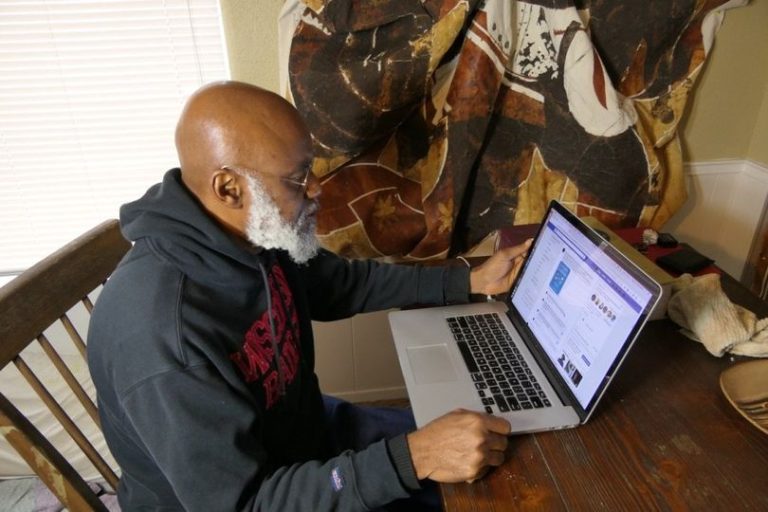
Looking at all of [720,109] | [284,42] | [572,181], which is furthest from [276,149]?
[720,109]

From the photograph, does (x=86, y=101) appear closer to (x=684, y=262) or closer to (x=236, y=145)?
(x=236, y=145)

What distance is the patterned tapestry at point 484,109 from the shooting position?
121 cm

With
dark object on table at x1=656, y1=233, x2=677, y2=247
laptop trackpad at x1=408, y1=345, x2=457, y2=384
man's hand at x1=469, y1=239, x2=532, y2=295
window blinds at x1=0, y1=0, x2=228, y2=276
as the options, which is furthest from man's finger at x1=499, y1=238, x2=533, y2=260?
window blinds at x1=0, y1=0, x2=228, y2=276

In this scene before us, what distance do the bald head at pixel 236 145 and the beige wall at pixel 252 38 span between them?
660 millimetres

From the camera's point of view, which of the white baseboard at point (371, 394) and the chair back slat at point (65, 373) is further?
the white baseboard at point (371, 394)

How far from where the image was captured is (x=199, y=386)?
65 centimetres

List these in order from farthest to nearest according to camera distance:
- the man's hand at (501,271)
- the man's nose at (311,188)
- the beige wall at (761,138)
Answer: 1. the beige wall at (761,138)
2. the man's hand at (501,271)
3. the man's nose at (311,188)

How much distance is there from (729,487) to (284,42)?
1314mm

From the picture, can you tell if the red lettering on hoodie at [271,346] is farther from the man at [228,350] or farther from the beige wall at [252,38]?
the beige wall at [252,38]

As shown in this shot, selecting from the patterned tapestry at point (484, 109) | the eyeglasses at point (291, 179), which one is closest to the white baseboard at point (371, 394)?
the patterned tapestry at point (484, 109)

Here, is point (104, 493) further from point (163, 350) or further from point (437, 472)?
point (437, 472)

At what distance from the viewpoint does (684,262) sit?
43.8 inches

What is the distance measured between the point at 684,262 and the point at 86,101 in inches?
65.8

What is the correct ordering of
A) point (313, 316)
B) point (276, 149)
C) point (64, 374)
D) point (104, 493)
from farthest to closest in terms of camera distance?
point (104, 493) < point (313, 316) < point (64, 374) < point (276, 149)
